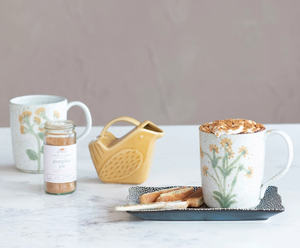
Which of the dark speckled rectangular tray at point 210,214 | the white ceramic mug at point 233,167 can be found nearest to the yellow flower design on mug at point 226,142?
the white ceramic mug at point 233,167

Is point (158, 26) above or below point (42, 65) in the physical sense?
above

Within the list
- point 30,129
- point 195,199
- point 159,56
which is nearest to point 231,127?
point 195,199

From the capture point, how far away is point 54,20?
2.75 m

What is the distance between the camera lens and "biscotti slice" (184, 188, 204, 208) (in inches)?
30.5

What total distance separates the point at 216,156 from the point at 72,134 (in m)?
0.30

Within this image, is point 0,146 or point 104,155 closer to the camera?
point 104,155

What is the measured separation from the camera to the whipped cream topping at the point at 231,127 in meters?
0.73

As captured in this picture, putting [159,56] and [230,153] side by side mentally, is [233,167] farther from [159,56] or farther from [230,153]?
[159,56]

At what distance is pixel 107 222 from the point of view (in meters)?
0.74

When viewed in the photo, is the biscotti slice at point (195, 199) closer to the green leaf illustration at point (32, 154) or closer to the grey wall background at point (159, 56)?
the green leaf illustration at point (32, 154)

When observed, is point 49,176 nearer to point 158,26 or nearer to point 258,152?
point 258,152

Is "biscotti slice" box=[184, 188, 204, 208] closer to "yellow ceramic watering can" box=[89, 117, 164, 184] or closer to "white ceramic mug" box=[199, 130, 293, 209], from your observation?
"white ceramic mug" box=[199, 130, 293, 209]

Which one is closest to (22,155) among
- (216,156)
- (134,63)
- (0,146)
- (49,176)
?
(49,176)

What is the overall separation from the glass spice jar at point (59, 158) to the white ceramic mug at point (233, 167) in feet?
0.89
